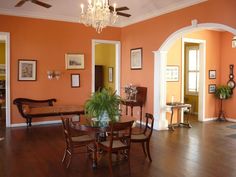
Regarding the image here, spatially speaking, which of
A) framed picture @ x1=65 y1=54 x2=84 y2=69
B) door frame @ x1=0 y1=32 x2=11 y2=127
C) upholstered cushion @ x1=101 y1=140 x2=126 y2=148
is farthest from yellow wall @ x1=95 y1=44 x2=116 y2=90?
upholstered cushion @ x1=101 y1=140 x2=126 y2=148

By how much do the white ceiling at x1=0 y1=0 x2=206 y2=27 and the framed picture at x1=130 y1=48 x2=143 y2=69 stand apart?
923 mm

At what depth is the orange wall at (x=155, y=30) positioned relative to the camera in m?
5.20

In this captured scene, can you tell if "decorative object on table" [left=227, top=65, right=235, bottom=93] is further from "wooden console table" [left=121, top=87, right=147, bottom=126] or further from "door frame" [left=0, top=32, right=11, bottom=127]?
"door frame" [left=0, top=32, right=11, bottom=127]

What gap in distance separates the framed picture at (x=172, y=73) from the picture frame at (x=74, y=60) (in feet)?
8.78

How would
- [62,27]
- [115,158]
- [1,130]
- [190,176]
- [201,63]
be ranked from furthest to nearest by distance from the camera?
[201,63] < [62,27] < [1,130] < [115,158] < [190,176]

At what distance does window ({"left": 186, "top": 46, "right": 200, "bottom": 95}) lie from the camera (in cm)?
953

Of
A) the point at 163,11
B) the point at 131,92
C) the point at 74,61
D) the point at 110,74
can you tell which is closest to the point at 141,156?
the point at 131,92

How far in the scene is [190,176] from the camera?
3.70 meters

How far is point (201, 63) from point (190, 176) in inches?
211

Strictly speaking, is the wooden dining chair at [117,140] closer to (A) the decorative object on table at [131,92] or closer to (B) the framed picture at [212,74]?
(A) the decorative object on table at [131,92]

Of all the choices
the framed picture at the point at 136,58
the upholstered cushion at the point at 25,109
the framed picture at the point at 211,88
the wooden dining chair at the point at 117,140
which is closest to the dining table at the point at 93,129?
the wooden dining chair at the point at 117,140

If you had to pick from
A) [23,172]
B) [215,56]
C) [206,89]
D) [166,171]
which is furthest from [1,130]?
[215,56]

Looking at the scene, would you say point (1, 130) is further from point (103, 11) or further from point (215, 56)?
point (215, 56)

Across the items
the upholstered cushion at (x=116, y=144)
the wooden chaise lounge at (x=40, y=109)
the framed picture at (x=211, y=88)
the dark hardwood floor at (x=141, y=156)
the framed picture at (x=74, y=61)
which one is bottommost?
the dark hardwood floor at (x=141, y=156)
